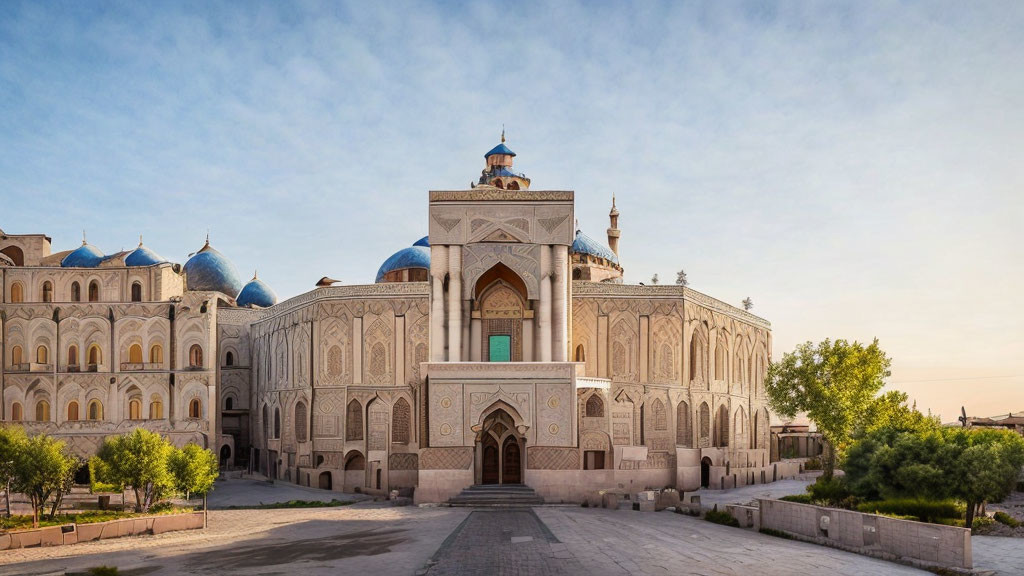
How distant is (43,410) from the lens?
45.1 metres

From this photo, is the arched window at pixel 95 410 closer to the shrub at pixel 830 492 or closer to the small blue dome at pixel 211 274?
the small blue dome at pixel 211 274

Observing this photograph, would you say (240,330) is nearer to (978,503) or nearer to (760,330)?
(760,330)

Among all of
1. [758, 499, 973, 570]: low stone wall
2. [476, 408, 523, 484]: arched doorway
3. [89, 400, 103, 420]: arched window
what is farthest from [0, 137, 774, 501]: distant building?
[758, 499, 973, 570]: low stone wall

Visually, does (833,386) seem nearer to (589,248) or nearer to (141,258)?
(589,248)

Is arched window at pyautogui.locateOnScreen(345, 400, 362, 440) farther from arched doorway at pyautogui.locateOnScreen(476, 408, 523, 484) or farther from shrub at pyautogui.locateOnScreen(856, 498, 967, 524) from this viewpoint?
shrub at pyautogui.locateOnScreen(856, 498, 967, 524)

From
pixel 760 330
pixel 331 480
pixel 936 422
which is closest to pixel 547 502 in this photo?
pixel 331 480

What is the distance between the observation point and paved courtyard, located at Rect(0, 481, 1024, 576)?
62.3 feet

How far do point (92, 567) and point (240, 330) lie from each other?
1426 inches

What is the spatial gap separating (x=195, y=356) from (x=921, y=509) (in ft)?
121

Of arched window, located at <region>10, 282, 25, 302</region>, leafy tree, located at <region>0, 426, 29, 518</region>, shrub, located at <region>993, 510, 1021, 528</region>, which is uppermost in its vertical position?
arched window, located at <region>10, 282, 25, 302</region>

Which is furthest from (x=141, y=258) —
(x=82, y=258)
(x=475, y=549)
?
(x=475, y=549)

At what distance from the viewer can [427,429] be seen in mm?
32656

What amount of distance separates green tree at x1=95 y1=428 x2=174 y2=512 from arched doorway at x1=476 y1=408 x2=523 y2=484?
1160 cm

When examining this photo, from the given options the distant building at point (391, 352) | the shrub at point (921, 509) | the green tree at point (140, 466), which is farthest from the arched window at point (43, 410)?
the shrub at point (921, 509)
